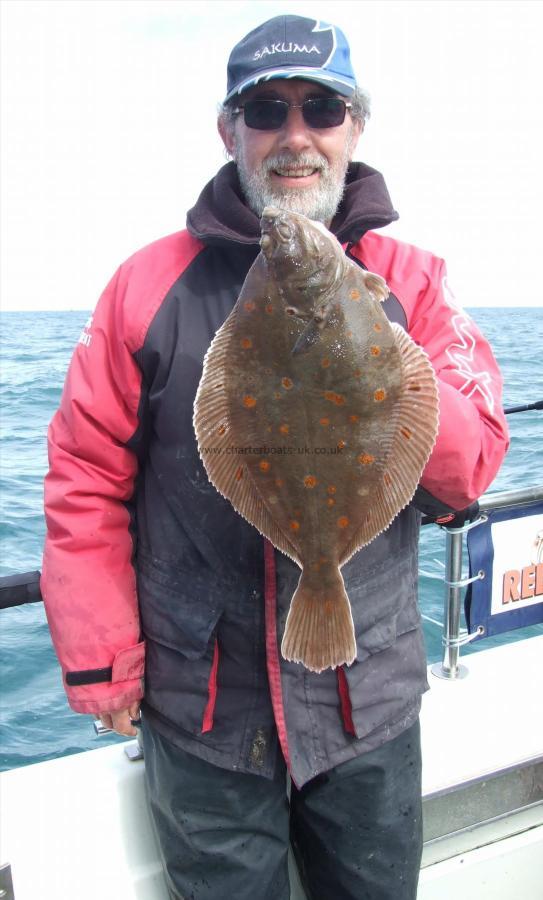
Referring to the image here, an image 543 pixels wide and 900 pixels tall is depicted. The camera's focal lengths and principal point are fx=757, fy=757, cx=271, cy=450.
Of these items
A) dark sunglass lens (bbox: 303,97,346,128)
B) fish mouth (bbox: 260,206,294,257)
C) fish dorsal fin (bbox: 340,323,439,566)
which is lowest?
fish dorsal fin (bbox: 340,323,439,566)

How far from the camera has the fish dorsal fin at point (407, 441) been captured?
1.79m

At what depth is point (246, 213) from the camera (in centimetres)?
214

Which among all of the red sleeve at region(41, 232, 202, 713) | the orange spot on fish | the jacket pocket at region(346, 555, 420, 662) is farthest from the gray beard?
the jacket pocket at region(346, 555, 420, 662)

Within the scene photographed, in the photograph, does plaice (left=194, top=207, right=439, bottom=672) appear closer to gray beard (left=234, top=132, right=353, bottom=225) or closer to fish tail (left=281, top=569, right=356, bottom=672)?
fish tail (left=281, top=569, right=356, bottom=672)

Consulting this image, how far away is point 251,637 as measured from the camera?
2.11 m

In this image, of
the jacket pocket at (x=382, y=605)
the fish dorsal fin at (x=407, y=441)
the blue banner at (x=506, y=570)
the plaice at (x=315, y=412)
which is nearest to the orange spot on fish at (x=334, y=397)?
the plaice at (x=315, y=412)

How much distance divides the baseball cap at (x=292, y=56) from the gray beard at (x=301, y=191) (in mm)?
203

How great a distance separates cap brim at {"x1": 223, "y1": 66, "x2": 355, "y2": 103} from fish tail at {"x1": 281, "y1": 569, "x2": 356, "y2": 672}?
1338mm

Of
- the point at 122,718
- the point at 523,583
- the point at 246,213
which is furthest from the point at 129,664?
the point at 523,583

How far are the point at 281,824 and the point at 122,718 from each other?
57 cm

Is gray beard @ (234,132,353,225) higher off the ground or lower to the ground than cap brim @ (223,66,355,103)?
lower

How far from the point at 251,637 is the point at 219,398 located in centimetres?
70

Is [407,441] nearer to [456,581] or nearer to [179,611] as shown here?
[179,611]

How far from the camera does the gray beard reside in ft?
7.12
